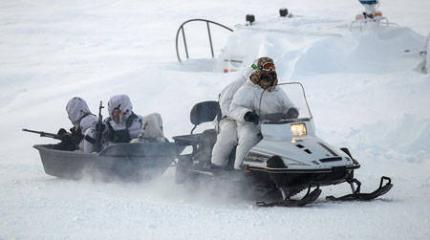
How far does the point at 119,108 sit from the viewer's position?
10500 mm

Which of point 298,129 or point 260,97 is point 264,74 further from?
point 298,129

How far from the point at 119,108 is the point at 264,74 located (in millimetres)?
2193

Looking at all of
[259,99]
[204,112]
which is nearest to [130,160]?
[204,112]

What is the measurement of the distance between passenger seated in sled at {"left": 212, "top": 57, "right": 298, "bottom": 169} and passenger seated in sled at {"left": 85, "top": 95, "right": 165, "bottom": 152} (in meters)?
1.65

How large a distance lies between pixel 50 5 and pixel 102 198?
37520 mm

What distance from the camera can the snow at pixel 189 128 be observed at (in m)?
7.22

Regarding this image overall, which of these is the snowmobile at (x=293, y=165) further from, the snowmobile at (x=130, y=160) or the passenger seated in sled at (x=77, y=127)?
the passenger seated in sled at (x=77, y=127)

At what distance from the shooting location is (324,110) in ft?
46.5

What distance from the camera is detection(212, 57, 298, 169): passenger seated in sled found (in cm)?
899

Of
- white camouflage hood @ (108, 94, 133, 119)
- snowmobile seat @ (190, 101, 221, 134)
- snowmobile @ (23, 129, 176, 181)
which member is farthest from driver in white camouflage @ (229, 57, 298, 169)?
white camouflage hood @ (108, 94, 133, 119)

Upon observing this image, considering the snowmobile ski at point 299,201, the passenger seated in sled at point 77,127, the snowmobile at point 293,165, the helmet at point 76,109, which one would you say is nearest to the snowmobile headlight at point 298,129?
the snowmobile at point 293,165

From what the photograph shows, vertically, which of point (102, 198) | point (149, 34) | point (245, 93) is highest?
point (245, 93)

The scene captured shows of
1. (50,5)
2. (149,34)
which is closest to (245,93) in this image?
(149,34)

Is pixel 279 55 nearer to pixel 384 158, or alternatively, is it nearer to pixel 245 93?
pixel 384 158
